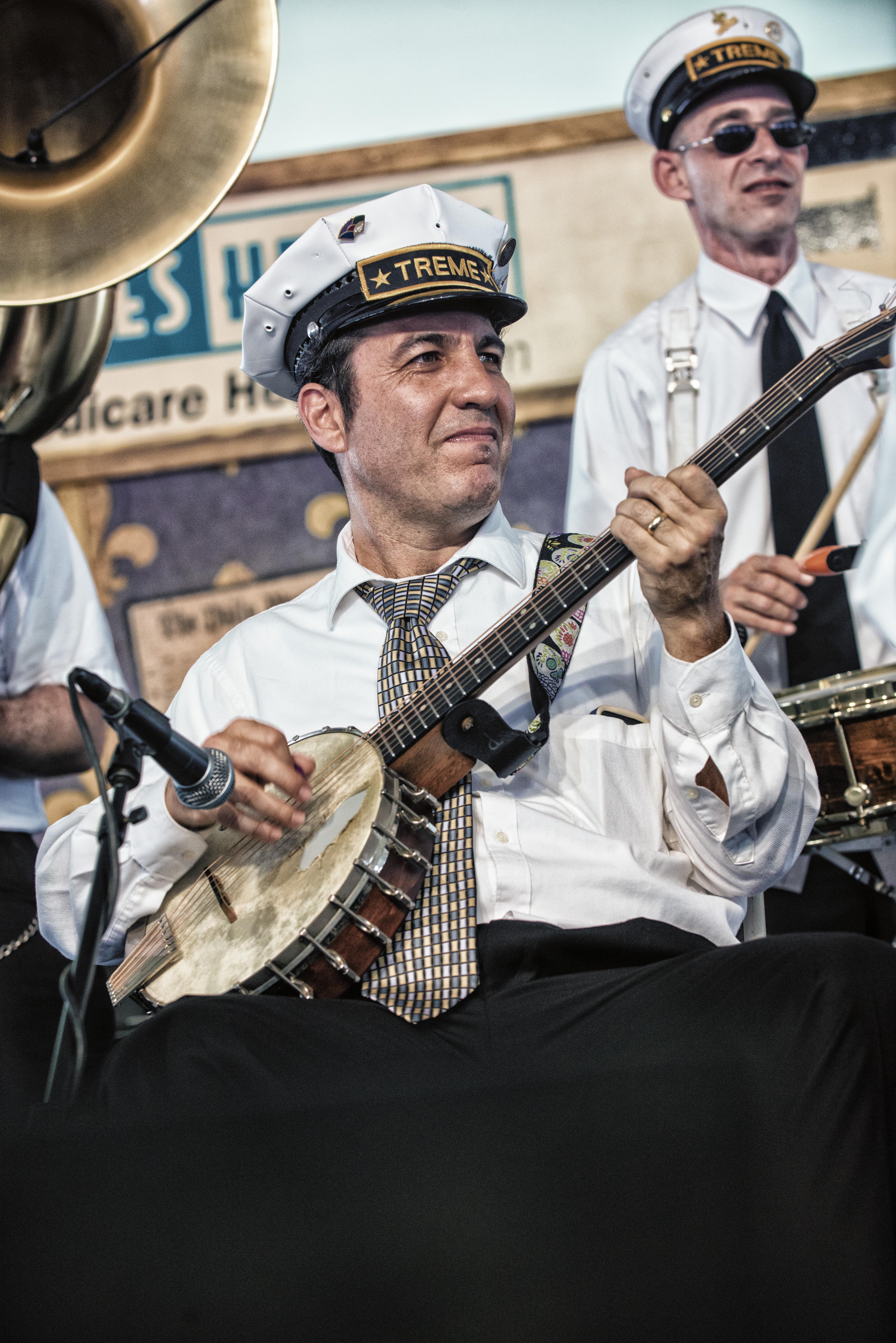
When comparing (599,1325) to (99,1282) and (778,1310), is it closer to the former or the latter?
(778,1310)

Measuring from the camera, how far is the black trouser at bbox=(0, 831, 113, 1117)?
2.37 m

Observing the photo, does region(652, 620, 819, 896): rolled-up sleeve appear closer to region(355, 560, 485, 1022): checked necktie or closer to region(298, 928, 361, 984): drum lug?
region(355, 560, 485, 1022): checked necktie

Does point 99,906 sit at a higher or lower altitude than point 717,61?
lower

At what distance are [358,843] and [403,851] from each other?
61mm

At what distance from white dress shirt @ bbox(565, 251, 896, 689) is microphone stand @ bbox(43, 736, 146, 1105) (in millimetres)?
1613

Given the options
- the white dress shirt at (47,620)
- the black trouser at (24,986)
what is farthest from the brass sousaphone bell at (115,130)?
the black trouser at (24,986)

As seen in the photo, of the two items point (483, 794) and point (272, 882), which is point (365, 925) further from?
point (483, 794)

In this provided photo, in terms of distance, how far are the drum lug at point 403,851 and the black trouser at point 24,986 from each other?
31.4 inches

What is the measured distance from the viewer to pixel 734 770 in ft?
6.20

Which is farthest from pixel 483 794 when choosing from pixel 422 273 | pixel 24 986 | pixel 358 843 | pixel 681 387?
pixel 681 387

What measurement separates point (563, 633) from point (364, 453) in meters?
0.55

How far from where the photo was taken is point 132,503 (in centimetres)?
418

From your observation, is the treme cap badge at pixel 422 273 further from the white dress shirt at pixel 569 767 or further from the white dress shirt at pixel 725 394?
the white dress shirt at pixel 725 394

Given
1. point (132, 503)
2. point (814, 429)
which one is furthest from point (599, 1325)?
point (132, 503)
